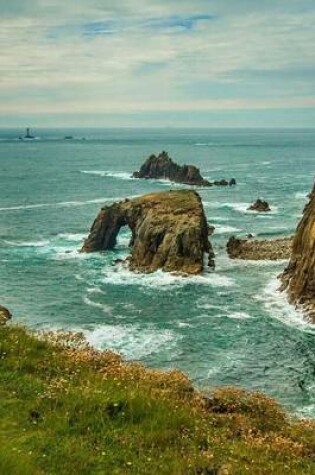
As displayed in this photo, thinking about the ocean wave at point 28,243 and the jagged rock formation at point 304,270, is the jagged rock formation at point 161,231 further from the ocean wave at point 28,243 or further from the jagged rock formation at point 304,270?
the jagged rock formation at point 304,270

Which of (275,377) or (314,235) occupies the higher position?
(314,235)

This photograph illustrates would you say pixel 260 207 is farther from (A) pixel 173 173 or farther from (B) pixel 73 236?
(A) pixel 173 173

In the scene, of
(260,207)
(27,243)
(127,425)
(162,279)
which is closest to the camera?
(127,425)

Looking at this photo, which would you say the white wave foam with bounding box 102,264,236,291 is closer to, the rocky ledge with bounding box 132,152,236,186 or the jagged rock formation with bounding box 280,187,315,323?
the jagged rock formation with bounding box 280,187,315,323

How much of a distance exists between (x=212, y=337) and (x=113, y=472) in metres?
31.8

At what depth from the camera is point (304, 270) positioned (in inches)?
2029

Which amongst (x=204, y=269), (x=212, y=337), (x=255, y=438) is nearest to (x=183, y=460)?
(x=255, y=438)

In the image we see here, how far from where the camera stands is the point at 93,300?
170 ft

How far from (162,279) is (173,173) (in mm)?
104111

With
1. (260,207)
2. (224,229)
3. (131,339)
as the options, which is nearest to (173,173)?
(260,207)

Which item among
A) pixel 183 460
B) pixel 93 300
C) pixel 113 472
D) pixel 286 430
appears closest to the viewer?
pixel 113 472

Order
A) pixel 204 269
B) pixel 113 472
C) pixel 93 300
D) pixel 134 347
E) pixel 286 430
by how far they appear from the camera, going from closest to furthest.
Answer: pixel 113 472 → pixel 286 430 → pixel 134 347 → pixel 93 300 → pixel 204 269

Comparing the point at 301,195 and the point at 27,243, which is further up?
the point at 301,195

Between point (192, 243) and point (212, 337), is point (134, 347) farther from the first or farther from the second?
point (192, 243)
